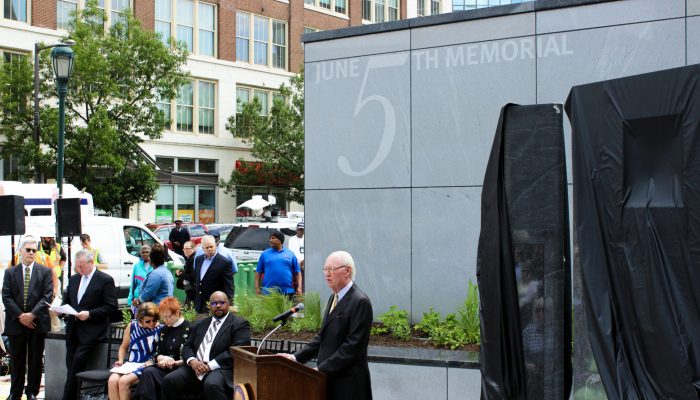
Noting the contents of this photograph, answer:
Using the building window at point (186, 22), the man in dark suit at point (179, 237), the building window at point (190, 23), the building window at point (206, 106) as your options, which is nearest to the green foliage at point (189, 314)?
the man in dark suit at point (179, 237)

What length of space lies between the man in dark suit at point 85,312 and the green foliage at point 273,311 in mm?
1675

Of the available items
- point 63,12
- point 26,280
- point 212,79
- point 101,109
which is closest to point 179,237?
point 101,109

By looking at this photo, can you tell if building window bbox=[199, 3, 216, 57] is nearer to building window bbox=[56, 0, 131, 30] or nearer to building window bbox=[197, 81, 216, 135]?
building window bbox=[197, 81, 216, 135]

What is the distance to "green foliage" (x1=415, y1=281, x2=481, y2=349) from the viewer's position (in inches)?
350

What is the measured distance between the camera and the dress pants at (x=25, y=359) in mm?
10914

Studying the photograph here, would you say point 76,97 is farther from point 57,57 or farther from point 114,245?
point 57,57

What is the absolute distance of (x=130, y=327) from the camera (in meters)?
9.94

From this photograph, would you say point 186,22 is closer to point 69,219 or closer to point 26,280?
point 69,219

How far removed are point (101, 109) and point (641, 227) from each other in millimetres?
27881

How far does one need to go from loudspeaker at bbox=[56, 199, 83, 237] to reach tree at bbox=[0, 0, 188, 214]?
1689 centimetres

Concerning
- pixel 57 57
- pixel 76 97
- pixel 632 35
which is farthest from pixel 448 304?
pixel 76 97

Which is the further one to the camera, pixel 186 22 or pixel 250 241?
pixel 186 22

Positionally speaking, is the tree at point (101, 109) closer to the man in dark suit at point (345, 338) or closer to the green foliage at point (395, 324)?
the green foliage at point (395, 324)

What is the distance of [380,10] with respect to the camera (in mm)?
53656
